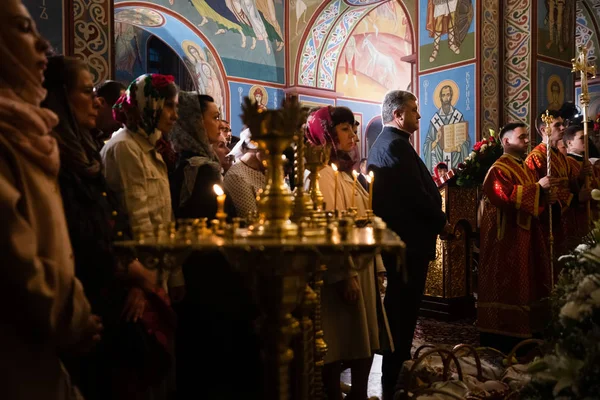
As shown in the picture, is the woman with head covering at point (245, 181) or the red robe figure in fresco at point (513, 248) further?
the red robe figure in fresco at point (513, 248)

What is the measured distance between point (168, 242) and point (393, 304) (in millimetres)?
2639

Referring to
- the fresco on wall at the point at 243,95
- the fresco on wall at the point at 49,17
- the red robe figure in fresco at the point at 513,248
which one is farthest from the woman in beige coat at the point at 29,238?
the fresco on wall at the point at 243,95

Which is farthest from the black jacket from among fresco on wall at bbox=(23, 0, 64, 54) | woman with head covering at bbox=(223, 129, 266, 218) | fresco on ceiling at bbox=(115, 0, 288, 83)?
fresco on ceiling at bbox=(115, 0, 288, 83)

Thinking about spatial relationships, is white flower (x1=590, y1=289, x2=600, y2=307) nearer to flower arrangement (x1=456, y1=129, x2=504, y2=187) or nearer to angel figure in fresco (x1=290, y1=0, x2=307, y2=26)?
flower arrangement (x1=456, y1=129, x2=504, y2=187)

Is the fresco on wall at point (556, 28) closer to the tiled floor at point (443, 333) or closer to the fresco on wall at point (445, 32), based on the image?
the fresco on wall at point (445, 32)

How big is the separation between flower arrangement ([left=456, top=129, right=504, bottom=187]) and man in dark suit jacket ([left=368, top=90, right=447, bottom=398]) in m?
2.05

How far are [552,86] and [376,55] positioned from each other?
29.9ft

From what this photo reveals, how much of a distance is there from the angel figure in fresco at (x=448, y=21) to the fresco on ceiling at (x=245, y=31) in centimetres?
388

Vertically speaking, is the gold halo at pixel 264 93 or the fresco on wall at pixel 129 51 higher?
the fresco on wall at pixel 129 51

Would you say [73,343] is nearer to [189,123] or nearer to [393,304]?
[189,123]

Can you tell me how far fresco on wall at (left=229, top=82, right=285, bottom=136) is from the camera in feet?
36.2

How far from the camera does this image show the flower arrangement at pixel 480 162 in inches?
221

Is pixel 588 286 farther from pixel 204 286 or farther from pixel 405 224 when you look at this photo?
pixel 405 224

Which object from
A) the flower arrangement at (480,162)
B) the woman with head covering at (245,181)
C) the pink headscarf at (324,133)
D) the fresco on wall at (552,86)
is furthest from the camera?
the fresco on wall at (552,86)
